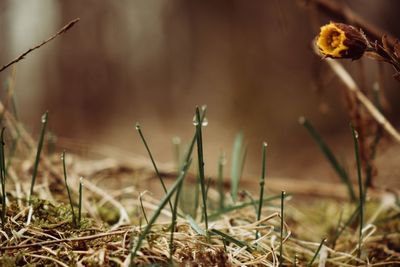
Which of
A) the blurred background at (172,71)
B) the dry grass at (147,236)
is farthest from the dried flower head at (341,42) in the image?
the blurred background at (172,71)

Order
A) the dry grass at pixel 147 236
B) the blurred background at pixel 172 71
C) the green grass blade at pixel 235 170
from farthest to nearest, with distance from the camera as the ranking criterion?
the blurred background at pixel 172 71, the green grass blade at pixel 235 170, the dry grass at pixel 147 236

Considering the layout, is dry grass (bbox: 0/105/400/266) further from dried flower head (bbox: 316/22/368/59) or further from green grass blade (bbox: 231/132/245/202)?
dried flower head (bbox: 316/22/368/59)

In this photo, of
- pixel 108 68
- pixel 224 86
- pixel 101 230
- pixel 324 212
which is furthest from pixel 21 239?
pixel 108 68

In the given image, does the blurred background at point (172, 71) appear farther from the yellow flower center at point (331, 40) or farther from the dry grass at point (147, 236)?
the yellow flower center at point (331, 40)

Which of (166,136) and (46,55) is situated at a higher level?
(46,55)

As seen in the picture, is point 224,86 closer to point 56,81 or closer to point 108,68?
point 108,68

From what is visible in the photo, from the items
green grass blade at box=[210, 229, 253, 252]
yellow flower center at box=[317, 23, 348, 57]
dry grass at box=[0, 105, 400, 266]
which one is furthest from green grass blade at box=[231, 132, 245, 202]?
yellow flower center at box=[317, 23, 348, 57]

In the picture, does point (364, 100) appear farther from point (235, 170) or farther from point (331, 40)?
point (331, 40)
